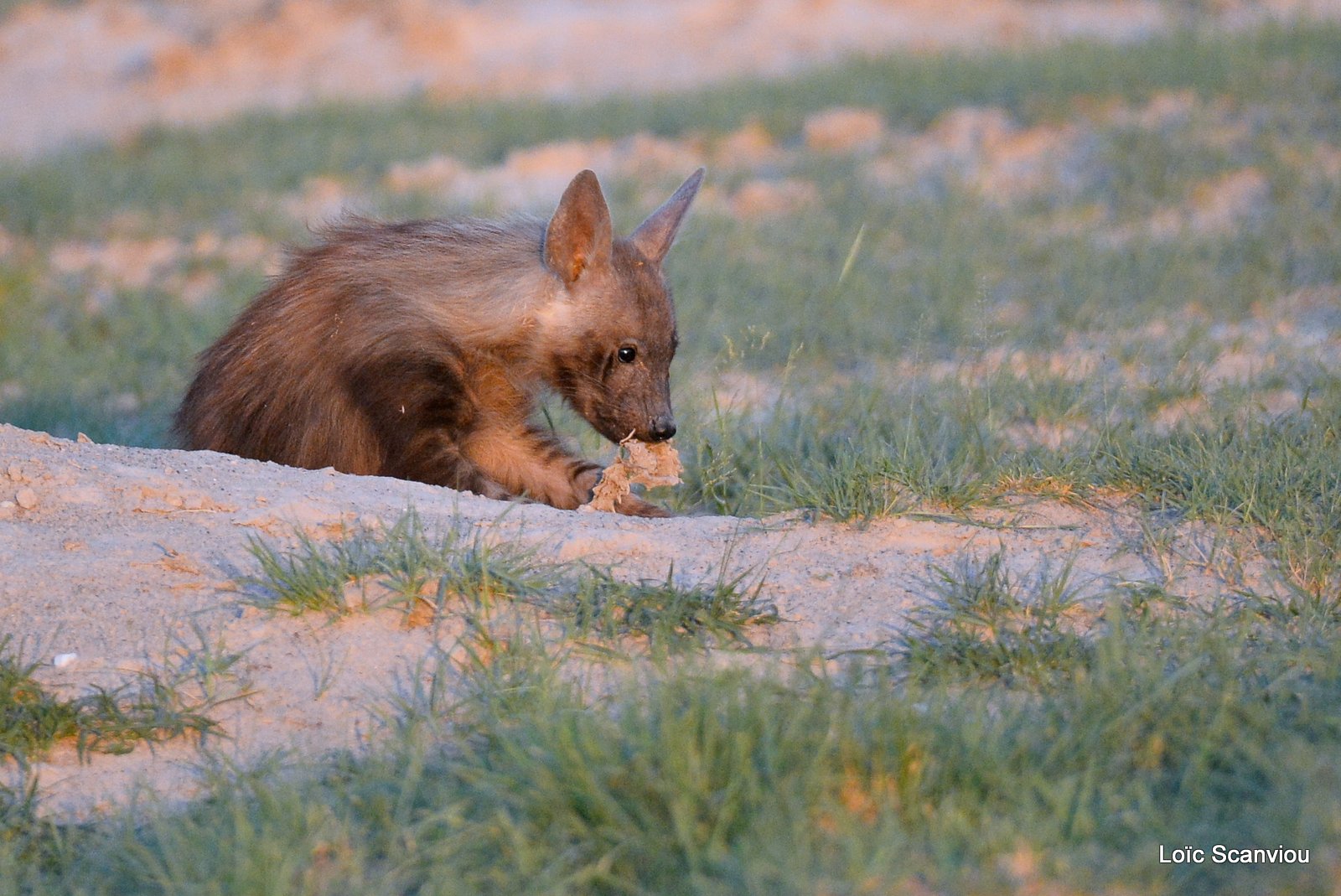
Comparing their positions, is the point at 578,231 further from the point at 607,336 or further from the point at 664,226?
the point at 664,226

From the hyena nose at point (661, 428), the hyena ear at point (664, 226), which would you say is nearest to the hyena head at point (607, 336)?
the hyena nose at point (661, 428)

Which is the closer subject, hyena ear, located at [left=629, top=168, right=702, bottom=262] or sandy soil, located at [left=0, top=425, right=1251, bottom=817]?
sandy soil, located at [left=0, top=425, right=1251, bottom=817]

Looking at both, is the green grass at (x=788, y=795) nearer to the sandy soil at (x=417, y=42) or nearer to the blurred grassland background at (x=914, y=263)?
the blurred grassland background at (x=914, y=263)

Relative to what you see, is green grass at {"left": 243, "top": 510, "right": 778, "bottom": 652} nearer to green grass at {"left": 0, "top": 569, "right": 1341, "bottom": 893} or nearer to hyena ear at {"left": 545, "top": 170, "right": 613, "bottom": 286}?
green grass at {"left": 0, "top": 569, "right": 1341, "bottom": 893}

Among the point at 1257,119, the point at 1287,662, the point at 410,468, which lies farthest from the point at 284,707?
the point at 1257,119

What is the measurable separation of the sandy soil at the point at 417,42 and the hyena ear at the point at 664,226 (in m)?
11.0

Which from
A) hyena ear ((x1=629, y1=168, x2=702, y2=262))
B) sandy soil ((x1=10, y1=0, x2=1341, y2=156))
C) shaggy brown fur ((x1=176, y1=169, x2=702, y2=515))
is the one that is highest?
sandy soil ((x1=10, y1=0, x2=1341, y2=156))

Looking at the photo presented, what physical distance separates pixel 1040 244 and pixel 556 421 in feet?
11.4

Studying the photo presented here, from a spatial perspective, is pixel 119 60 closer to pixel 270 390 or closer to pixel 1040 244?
pixel 1040 244

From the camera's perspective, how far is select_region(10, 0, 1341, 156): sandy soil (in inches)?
666

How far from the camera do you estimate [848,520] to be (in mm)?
3812

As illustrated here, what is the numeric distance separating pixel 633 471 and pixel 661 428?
179 millimetres

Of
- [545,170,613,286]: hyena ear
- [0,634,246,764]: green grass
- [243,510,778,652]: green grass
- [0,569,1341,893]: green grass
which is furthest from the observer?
[545,170,613,286]: hyena ear

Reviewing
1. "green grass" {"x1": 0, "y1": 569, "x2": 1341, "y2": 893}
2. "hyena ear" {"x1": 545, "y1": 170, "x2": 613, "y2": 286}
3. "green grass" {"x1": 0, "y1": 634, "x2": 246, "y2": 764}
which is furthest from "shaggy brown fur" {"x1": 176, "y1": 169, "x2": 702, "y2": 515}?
"green grass" {"x1": 0, "y1": 569, "x2": 1341, "y2": 893}
